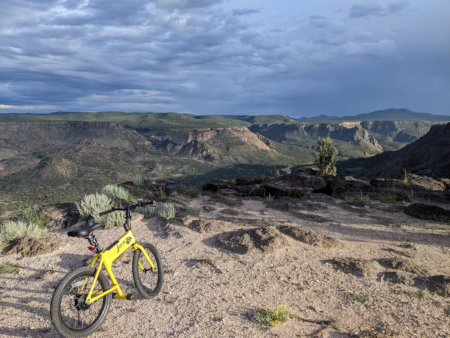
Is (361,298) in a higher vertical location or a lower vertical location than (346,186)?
lower

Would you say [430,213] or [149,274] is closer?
[149,274]

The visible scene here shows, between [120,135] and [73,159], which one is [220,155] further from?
[73,159]

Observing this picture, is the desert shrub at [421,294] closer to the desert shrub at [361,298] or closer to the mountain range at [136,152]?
the desert shrub at [361,298]

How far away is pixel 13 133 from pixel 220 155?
340 feet

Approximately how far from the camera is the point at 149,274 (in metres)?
5.22

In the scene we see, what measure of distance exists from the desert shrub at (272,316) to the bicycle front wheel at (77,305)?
2158mm

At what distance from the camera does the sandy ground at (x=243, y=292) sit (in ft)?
12.9

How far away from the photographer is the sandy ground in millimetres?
3930

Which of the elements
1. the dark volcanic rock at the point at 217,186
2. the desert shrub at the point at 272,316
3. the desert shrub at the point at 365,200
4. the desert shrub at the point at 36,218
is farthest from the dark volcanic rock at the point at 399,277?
the dark volcanic rock at the point at 217,186

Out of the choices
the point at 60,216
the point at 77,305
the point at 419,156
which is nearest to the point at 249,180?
the point at 60,216

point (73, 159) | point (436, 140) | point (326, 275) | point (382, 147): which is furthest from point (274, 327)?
point (382, 147)

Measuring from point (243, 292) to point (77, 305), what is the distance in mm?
2517

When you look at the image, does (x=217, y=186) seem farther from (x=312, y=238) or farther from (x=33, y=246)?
(x=33, y=246)

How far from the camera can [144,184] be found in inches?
493
